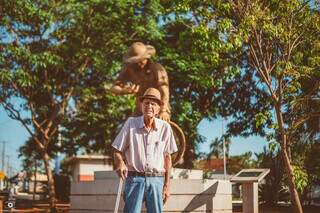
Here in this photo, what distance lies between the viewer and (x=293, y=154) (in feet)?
69.2

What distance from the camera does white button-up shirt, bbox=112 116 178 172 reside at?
13.9 feet

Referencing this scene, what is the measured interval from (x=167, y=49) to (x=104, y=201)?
10448 mm

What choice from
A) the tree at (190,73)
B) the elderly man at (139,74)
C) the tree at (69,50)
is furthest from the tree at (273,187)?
the elderly man at (139,74)

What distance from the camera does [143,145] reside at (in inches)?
169

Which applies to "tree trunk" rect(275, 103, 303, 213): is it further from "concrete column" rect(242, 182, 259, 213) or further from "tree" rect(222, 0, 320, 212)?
"concrete column" rect(242, 182, 259, 213)

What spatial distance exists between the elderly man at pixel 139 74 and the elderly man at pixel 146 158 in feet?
15.2

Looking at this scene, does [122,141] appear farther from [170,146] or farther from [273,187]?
[273,187]

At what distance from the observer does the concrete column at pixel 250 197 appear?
32.2 feet

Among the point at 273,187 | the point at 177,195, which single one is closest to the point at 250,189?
the point at 177,195

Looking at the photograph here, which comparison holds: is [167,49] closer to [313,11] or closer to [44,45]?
[44,45]

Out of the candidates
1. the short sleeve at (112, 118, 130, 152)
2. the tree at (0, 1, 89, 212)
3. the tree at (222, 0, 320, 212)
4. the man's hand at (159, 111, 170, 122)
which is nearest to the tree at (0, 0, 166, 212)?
the tree at (0, 1, 89, 212)

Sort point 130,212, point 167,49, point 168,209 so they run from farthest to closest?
1. point 167,49
2. point 168,209
3. point 130,212

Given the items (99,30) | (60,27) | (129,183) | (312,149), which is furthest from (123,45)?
(129,183)

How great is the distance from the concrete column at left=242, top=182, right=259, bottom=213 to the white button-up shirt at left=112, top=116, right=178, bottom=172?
5.94 metres
